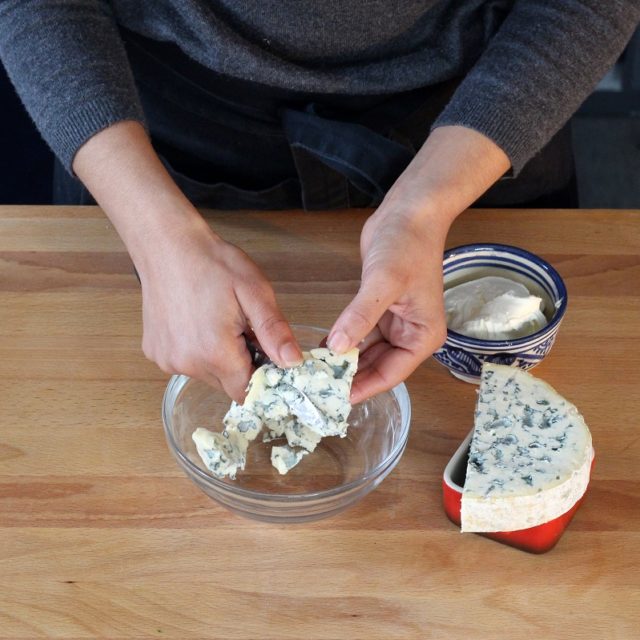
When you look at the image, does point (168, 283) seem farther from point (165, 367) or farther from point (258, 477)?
point (258, 477)

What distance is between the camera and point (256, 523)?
964 millimetres

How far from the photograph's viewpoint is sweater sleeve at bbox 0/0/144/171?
1096 millimetres

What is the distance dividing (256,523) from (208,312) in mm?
234

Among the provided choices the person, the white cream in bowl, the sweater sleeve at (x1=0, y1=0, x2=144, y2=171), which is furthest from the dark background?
the sweater sleeve at (x1=0, y1=0, x2=144, y2=171)

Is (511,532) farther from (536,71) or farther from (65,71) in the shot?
(65,71)

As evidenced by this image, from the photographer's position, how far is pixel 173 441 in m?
0.97

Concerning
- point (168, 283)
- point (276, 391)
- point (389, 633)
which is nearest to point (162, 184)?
point (168, 283)

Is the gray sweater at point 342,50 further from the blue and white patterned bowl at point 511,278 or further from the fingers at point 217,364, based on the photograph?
the fingers at point 217,364

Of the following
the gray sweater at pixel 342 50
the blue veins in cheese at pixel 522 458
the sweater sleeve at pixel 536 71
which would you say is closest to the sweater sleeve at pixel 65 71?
the gray sweater at pixel 342 50

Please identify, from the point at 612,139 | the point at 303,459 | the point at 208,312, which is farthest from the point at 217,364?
the point at 612,139

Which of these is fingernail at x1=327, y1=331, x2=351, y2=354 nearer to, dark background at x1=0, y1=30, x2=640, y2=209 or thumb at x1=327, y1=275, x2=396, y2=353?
thumb at x1=327, y1=275, x2=396, y2=353

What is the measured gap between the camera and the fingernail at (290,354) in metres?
0.92

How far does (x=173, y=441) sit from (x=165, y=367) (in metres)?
0.09

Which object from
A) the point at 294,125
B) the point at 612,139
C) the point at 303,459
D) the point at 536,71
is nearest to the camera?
the point at 303,459
